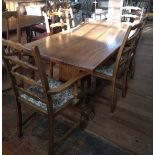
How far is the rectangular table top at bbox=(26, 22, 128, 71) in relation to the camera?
1.59 meters

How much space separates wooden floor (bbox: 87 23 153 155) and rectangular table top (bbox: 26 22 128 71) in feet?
2.19

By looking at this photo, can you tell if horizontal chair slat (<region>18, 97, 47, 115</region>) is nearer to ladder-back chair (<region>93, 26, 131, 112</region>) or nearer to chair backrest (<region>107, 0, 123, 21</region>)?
ladder-back chair (<region>93, 26, 131, 112</region>)

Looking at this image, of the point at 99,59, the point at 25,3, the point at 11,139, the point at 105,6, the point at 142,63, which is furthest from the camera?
the point at 105,6

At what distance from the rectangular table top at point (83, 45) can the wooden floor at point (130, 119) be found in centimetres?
67

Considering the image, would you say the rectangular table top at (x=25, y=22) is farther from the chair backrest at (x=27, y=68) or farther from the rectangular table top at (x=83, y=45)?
the chair backrest at (x=27, y=68)

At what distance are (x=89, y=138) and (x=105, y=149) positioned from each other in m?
0.17

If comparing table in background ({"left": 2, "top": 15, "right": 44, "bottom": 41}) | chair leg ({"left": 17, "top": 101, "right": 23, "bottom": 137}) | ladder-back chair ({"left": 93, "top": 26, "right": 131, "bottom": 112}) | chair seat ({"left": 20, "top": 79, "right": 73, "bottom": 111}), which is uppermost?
table in background ({"left": 2, "top": 15, "right": 44, "bottom": 41})

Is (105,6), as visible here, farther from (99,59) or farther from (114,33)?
(99,59)

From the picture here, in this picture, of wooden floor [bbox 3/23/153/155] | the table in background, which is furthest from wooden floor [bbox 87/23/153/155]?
the table in background

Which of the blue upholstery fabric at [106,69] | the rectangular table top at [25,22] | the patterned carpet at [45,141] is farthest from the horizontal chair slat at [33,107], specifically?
the rectangular table top at [25,22]

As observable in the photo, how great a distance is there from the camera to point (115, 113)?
2088 millimetres

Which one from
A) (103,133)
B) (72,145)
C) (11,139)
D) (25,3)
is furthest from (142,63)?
(25,3)

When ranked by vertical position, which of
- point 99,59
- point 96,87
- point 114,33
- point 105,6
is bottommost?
point 96,87

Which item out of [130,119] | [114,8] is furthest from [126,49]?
[114,8]
